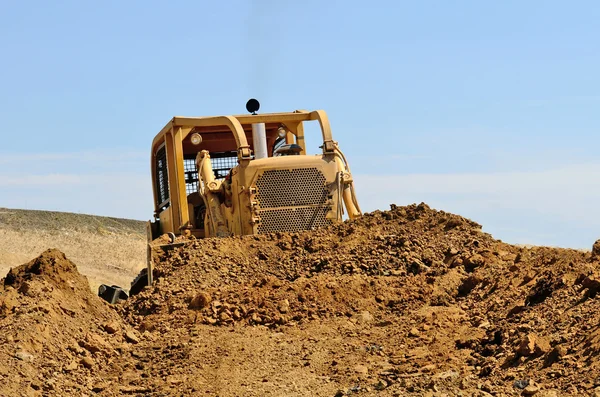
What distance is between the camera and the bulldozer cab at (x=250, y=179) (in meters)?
14.5

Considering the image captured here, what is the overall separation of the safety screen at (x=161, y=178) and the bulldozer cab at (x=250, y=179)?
1.3 inches

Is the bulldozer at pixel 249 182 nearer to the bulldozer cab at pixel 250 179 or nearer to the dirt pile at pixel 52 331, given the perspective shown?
the bulldozer cab at pixel 250 179

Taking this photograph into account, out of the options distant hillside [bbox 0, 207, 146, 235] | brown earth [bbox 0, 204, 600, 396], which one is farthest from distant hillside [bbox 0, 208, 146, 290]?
brown earth [bbox 0, 204, 600, 396]

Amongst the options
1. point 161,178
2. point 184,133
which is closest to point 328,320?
point 184,133

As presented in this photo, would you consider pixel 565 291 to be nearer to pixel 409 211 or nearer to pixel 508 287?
pixel 508 287

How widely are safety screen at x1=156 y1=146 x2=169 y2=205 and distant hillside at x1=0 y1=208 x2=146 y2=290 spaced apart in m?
8.82

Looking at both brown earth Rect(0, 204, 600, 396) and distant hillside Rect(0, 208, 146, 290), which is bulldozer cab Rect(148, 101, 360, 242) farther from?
distant hillside Rect(0, 208, 146, 290)

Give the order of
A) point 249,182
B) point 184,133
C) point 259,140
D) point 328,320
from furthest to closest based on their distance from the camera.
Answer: point 259,140
point 184,133
point 249,182
point 328,320

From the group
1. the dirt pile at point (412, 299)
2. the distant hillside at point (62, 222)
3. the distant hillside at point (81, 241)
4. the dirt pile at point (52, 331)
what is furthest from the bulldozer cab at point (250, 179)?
the distant hillside at point (62, 222)

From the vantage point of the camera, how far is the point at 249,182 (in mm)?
14359

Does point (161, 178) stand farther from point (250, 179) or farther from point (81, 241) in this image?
point (81, 241)

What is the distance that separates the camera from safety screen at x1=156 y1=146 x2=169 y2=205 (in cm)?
1650

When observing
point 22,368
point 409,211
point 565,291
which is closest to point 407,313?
point 565,291

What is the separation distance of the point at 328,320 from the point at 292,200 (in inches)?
129
